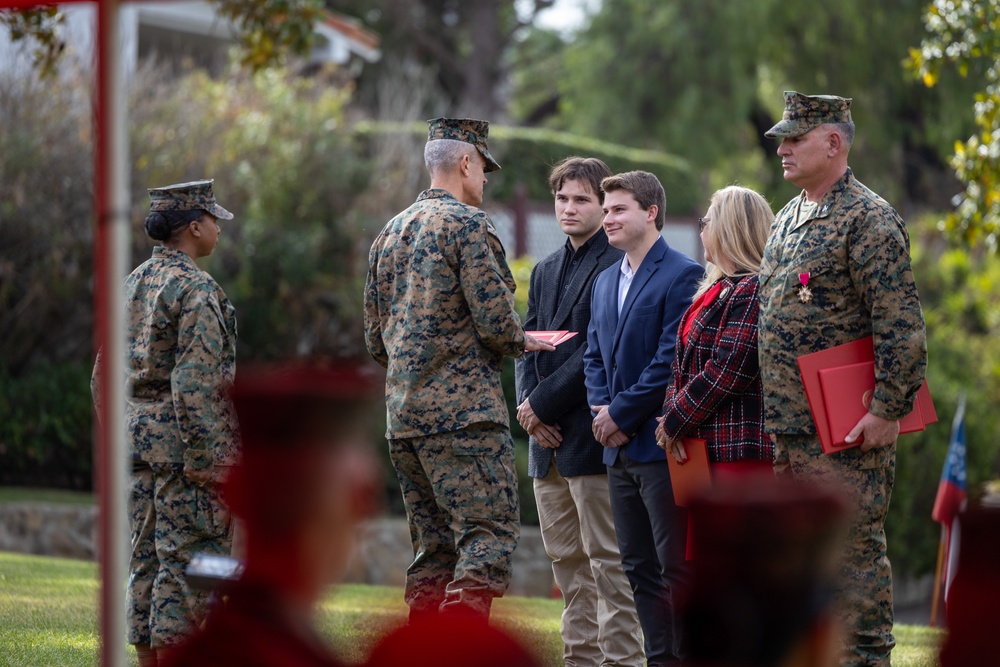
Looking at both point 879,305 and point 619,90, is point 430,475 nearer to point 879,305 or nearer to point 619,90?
point 879,305

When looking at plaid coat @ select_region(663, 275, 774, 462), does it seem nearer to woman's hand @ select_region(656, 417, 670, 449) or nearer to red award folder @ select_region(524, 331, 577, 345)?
woman's hand @ select_region(656, 417, 670, 449)

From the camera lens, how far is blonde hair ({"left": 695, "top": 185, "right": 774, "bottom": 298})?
504cm

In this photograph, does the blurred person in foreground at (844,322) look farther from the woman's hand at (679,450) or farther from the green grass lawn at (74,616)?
the green grass lawn at (74,616)

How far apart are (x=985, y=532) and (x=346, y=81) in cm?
1723

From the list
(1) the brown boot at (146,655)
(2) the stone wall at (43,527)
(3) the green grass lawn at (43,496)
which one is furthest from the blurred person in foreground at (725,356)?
(3) the green grass lawn at (43,496)

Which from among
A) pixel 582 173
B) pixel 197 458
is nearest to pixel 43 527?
pixel 197 458

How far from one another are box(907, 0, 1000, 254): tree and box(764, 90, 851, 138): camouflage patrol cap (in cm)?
321

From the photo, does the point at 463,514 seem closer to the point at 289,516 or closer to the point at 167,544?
the point at 167,544

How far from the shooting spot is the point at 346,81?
18.4m

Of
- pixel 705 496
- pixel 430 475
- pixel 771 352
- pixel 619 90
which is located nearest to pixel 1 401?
pixel 430 475

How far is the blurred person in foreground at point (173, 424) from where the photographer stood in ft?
16.2

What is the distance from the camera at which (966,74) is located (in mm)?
8125

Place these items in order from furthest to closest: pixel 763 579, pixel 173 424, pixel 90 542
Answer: pixel 90 542 < pixel 173 424 < pixel 763 579

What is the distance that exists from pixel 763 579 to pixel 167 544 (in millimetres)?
3714
